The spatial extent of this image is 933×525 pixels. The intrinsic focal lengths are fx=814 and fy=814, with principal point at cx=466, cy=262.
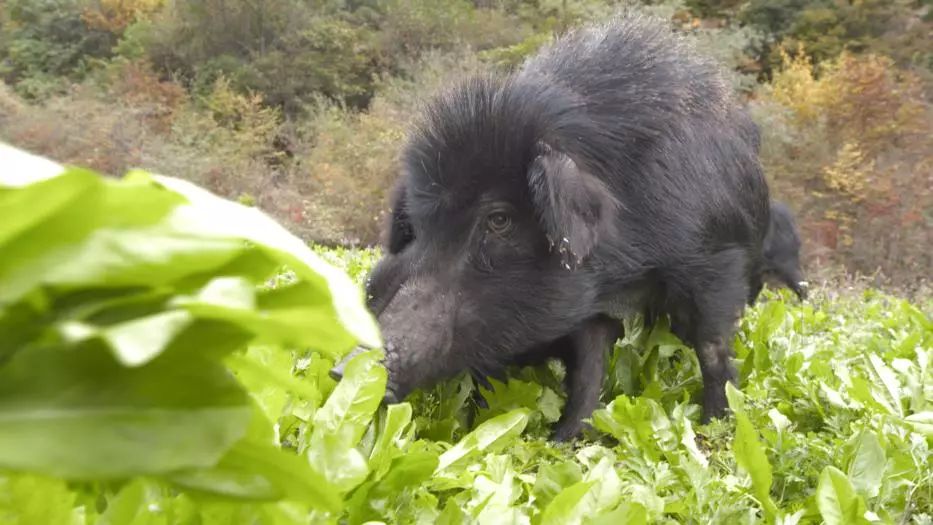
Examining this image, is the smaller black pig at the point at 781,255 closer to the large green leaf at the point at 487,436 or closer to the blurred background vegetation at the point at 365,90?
the large green leaf at the point at 487,436

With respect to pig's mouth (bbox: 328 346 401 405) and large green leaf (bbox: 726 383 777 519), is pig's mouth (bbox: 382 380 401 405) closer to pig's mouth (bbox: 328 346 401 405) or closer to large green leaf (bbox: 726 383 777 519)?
pig's mouth (bbox: 328 346 401 405)

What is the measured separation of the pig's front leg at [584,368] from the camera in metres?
2.63

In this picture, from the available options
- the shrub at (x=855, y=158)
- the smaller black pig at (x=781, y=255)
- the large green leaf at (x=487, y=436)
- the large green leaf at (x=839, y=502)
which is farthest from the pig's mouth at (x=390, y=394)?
the shrub at (x=855, y=158)

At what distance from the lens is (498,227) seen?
2.70m

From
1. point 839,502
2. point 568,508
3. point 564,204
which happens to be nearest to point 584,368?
point 564,204

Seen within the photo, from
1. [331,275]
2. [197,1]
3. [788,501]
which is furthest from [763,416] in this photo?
[197,1]

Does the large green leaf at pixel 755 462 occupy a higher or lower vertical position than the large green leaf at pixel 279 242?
lower

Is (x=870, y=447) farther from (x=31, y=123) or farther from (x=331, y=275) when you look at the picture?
(x=31, y=123)

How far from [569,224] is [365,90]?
17377 millimetres

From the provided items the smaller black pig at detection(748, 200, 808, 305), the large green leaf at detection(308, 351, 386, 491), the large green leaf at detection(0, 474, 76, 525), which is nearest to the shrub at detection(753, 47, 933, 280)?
the smaller black pig at detection(748, 200, 808, 305)

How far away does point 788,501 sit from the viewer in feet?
5.94

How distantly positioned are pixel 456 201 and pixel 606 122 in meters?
0.64

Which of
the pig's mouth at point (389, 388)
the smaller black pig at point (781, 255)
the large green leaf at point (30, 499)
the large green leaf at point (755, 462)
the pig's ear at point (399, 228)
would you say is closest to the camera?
the large green leaf at point (30, 499)

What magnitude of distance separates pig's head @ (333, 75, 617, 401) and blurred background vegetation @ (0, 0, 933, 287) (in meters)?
8.34
